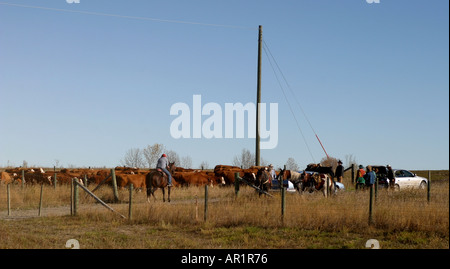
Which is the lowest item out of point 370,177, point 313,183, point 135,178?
point 135,178

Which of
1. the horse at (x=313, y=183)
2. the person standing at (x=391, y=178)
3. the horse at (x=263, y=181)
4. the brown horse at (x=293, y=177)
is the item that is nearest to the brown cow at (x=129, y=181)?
the horse at (x=263, y=181)

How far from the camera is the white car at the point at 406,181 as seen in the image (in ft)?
105

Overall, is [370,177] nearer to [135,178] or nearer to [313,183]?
[313,183]

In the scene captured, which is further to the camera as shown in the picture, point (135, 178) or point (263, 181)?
point (135, 178)

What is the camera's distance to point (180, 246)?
555 inches

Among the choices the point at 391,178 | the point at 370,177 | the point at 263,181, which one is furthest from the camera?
the point at 391,178

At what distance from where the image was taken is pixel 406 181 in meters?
32.4

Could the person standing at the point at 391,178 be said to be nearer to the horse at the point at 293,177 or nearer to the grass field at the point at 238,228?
the horse at the point at 293,177

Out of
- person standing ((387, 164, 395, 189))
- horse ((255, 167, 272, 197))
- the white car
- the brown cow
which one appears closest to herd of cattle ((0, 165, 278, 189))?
the brown cow

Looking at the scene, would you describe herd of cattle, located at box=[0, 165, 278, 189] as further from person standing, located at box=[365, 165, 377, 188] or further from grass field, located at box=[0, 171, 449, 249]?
grass field, located at box=[0, 171, 449, 249]

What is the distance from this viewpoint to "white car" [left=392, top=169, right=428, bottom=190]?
3193 centimetres

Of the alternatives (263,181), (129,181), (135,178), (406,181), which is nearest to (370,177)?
(406,181)

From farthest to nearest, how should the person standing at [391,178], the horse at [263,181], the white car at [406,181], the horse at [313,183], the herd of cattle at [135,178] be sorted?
1. the herd of cattle at [135,178]
2. the white car at [406,181]
3. the person standing at [391,178]
4. the horse at [313,183]
5. the horse at [263,181]
